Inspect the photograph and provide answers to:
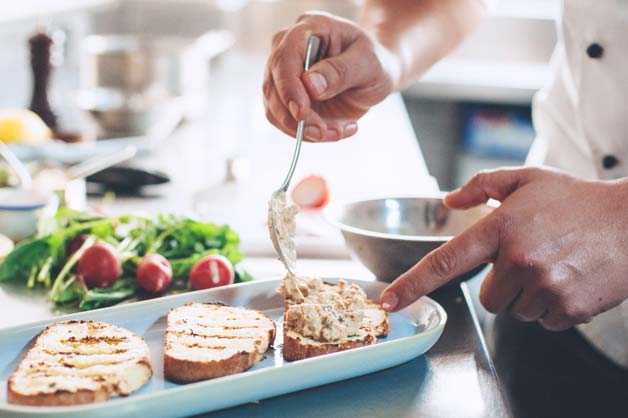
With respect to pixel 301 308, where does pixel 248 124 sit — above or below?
below

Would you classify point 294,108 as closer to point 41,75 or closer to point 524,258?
point 524,258

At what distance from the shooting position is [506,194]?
1.35m

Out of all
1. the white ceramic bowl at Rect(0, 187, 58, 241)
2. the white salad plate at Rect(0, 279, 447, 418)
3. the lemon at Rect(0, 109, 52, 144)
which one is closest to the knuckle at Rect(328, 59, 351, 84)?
the white salad plate at Rect(0, 279, 447, 418)

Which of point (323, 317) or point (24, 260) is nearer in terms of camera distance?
point (323, 317)

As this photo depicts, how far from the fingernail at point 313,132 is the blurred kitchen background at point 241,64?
5.31ft

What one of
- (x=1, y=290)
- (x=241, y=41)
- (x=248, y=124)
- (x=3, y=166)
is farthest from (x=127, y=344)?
(x=241, y=41)

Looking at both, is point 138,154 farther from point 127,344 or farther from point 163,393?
point 163,393

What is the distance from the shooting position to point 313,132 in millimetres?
1622

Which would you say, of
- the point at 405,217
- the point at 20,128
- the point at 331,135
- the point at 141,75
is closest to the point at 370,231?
the point at 405,217

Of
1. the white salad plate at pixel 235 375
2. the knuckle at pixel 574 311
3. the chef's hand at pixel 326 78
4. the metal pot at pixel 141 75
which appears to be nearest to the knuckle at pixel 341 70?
the chef's hand at pixel 326 78

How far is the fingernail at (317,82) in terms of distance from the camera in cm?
144

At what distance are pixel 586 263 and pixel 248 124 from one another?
2107mm

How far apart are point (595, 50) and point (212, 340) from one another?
3.79 feet

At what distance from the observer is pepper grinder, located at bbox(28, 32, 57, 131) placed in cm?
271
